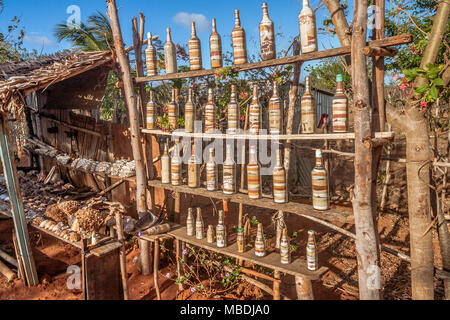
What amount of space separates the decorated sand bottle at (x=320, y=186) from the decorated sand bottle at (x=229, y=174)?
30.4 inches

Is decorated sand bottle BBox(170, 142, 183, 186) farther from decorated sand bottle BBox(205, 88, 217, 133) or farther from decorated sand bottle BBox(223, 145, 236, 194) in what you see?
decorated sand bottle BBox(223, 145, 236, 194)

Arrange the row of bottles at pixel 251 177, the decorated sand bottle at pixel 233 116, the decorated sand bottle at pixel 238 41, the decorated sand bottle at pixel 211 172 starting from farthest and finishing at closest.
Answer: the decorated sand bottle at pixel 211 172, the decorated sand bottle at pixel 233 116, the decorated sand bottle at pixel 238 41, the row of bottles at pixel 251 177


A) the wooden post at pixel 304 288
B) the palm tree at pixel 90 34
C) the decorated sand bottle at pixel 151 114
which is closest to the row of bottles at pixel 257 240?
the wooden post at pixel 304 288

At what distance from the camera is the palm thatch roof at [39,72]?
Result: 3229 mm

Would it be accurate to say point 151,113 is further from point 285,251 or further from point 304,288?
point 304,288

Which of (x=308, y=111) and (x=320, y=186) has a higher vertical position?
(x=308, y=111)

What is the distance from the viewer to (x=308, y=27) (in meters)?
2.25

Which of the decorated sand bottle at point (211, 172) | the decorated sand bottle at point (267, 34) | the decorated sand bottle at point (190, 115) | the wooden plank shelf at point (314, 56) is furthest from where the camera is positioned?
the decorated sand bottle at point (190, 115)

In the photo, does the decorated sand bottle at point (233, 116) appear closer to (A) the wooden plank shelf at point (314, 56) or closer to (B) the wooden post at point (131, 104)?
(A) the wooden plank shelf at point (314, 56)

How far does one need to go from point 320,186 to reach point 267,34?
4.14 feet

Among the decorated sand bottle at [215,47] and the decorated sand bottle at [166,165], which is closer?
the decorated sand bottle at [215,47]

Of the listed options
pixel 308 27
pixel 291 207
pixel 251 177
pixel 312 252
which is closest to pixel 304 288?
pixel 312 252

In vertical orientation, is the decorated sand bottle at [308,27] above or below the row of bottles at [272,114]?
above
